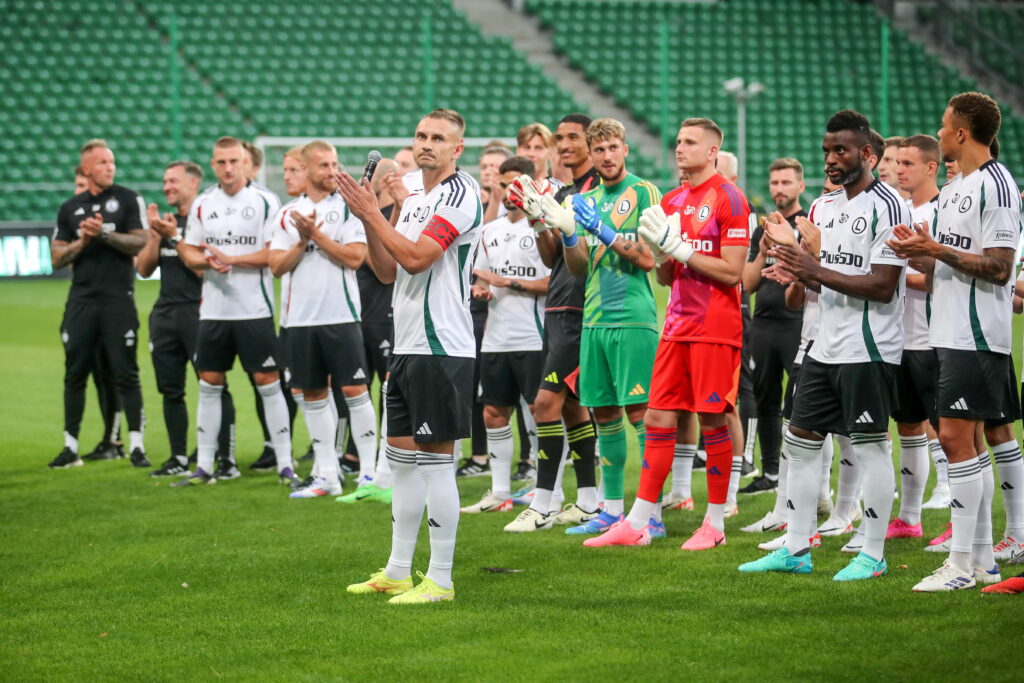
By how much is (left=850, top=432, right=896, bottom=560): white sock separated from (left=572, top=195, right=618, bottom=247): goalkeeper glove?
5.68 ft

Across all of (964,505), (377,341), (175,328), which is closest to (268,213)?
(175,328)

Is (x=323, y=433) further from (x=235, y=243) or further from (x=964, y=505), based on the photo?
(x=964, y=505)

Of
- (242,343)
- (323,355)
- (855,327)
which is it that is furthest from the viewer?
(242,343)

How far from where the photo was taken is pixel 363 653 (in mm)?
4902

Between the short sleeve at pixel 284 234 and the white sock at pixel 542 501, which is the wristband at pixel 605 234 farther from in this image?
the short sleeve at pixel 284 234

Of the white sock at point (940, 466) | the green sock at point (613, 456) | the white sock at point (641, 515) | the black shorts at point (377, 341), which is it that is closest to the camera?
the white sock at point (641, 515)

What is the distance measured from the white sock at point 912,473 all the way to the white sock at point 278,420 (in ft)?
14.4

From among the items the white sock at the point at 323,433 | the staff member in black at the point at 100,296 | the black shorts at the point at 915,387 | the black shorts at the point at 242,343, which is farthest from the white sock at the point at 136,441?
the black shorts at the point at 915,387

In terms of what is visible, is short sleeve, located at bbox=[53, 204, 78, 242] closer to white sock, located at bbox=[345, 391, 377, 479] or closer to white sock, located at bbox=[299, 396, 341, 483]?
white sock, located at bbox=[299, 396, 341, 483]

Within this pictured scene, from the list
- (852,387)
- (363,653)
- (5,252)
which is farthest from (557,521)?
(5,252)

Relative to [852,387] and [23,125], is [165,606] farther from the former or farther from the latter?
[23,125]

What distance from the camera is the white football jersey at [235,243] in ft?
29.1

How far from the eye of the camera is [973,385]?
553 centimetres

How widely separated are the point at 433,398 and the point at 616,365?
66.5 inches
